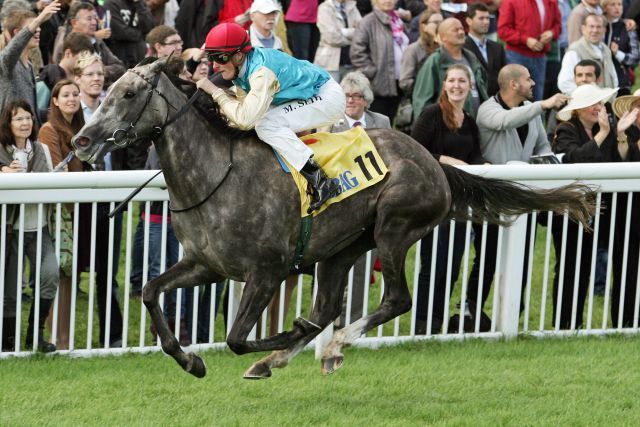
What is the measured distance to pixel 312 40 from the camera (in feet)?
43.8

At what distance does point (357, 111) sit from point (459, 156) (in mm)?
731

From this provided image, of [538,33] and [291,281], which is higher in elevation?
[538,33]

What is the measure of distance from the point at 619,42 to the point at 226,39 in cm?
832

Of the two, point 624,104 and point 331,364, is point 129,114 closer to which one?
point 331,364

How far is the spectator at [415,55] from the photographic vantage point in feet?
39.0

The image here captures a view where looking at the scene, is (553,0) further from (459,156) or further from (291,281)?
(291,281)

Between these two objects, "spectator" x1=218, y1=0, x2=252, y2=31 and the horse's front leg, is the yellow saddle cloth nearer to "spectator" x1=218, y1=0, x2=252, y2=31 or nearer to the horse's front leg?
the horse's front leg

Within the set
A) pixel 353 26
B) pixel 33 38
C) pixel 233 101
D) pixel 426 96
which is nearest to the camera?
pixel 233 101

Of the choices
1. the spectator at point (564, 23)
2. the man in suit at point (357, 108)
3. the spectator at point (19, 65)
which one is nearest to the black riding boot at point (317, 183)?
the man in suit at point (357, 108)

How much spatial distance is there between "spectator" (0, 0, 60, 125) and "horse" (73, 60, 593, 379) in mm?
2801

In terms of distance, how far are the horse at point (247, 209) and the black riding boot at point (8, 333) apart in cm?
143

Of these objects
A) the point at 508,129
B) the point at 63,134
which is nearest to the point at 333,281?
the point at 63,134

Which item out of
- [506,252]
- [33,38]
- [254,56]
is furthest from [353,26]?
[254,56]

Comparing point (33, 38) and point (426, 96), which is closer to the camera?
point (33, 38)
